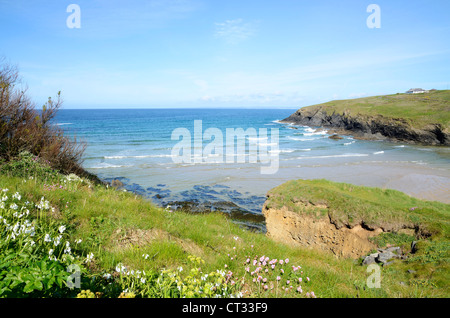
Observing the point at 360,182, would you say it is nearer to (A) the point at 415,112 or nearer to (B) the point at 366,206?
(B) the point at 366,206

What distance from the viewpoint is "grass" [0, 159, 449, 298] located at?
11.8 feet

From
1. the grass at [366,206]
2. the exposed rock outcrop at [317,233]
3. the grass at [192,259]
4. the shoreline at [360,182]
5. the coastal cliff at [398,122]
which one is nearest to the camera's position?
the grass at [192,259]

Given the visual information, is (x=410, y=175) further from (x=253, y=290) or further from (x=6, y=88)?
(x=6, y=88)

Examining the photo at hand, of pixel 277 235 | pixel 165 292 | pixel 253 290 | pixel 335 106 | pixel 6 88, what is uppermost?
pixel 335 106

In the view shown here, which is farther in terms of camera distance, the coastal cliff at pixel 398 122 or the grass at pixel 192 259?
the coastal cliff at pixel 398 122

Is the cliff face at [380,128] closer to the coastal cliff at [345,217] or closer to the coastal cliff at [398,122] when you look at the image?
the coastal cliff at [398,122]

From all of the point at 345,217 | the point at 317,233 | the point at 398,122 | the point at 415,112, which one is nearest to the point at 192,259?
the point at 317,233

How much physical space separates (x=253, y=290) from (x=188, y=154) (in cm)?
3125

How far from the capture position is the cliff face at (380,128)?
45.8 metres

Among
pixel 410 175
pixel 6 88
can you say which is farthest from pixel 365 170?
pixel 6 88

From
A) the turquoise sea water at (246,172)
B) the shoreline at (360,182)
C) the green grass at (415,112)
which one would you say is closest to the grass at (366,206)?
the shoreline at (360,182)

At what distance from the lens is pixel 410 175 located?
23.7 meters

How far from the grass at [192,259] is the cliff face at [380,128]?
46684 millimetres
